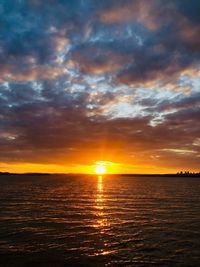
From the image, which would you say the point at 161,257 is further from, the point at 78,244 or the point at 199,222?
the point at 199,222

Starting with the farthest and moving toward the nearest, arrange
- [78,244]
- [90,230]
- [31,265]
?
[90,230] → [78,244] → [31,265]

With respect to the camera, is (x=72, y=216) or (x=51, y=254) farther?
(x=72, y=216)

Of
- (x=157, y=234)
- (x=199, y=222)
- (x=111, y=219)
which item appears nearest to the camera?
(x=157, y=234)

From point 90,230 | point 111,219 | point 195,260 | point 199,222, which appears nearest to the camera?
point 195,260

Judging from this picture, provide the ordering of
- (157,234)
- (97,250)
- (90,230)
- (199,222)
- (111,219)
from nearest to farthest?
(97,250) < (157,234) < (90,230) < (199,222) < (111,219)

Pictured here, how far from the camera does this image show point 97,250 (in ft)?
→ 74.6

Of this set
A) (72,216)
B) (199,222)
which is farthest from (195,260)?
(72,216)

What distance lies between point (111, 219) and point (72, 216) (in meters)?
5.96

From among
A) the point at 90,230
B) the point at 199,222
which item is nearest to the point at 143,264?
the point at 90,230

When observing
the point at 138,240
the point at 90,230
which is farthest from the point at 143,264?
the point at 90,230

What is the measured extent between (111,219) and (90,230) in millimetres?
7583

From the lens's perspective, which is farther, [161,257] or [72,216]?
[72,216]

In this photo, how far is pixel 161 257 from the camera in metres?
20.9

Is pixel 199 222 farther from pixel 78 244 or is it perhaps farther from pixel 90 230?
pixel 78 244
